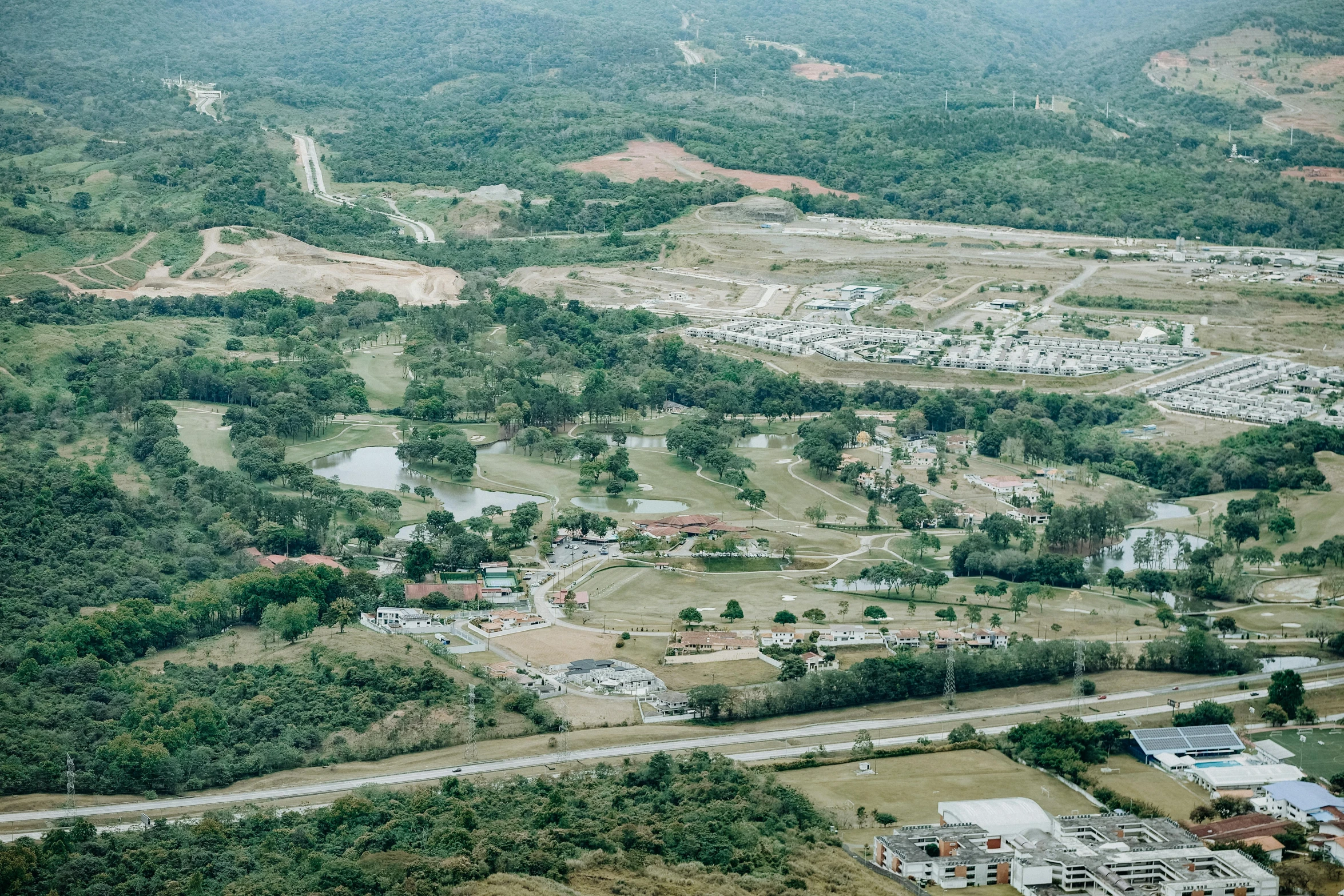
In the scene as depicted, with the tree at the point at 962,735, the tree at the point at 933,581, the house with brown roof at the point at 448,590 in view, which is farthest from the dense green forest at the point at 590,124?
the tree at the point at 962,735

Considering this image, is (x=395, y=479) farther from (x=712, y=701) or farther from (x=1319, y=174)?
(x=1319, y=174)

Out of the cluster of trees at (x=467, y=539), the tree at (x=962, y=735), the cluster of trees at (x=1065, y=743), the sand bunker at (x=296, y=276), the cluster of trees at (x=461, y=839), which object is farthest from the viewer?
the sand bunker at (x=296, y=276)

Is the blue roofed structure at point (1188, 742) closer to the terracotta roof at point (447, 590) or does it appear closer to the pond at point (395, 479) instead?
the terracotta roof at point (447, 590)

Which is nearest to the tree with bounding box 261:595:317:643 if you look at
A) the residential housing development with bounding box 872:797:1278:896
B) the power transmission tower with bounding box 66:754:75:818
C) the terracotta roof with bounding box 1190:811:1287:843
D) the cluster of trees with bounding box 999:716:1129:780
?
the power transmission tower with bounding box 66:754:75:818

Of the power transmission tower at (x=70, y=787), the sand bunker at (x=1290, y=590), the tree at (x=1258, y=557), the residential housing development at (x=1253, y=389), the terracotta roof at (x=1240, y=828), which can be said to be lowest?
the power transmission tower at (x=70, y=787)

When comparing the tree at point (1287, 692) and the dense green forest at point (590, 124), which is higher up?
the dense green forest at point (590, 124)

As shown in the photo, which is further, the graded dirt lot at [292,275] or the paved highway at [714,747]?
the graded dirt lot at [292,275]
